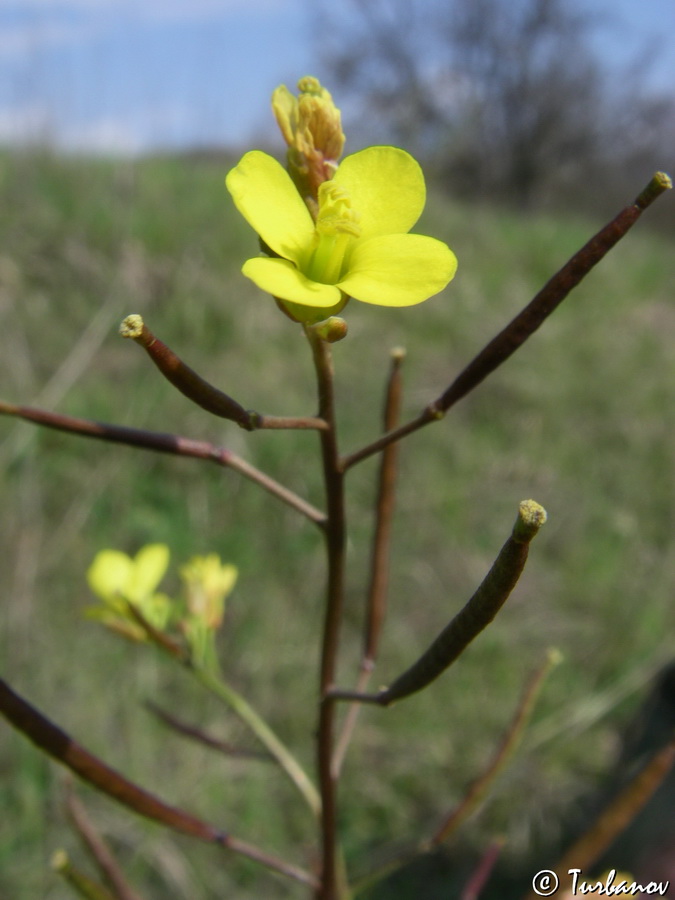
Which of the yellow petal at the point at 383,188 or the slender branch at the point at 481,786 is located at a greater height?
the yellow petal at the point at 383,188

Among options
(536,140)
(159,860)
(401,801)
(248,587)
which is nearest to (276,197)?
(159,860)

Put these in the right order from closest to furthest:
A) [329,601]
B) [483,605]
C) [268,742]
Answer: [483,605] → [329,601] → [268,742]

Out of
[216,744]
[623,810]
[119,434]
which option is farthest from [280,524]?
[119,434]

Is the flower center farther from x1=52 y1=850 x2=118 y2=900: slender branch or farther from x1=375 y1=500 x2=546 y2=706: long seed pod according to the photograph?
x1=52 y1=850 x2=118 y2=900: slender branch

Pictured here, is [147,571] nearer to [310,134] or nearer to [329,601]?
[329,601]

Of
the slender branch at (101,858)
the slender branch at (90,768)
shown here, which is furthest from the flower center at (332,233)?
the slender branch at (101,858)

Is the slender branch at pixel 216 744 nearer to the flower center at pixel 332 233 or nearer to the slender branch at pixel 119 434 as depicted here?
the slender branch at pixel 119 434
